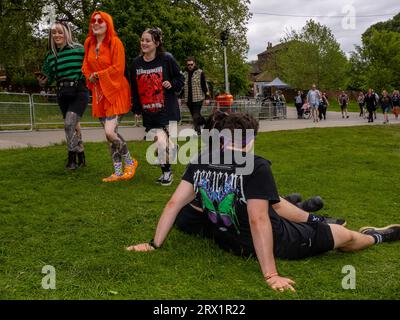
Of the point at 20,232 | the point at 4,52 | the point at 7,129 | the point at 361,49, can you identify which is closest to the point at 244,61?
the point at 361,49

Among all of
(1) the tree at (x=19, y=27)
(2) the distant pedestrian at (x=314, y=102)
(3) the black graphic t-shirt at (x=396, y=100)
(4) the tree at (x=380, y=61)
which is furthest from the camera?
(4) the tree at (x=380, y=61)

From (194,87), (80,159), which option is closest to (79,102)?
(80,159)

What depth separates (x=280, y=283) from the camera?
3078 millimetres

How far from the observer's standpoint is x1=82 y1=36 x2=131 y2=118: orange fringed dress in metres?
6.33

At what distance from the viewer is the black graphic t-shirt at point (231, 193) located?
10.8 feet

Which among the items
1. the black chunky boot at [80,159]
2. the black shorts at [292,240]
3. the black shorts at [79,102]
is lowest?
the black shorts at [292,240]

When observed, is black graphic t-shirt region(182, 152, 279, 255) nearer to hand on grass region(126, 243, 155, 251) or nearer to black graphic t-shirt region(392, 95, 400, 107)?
hand on grass region(126, 243, 155, 251)

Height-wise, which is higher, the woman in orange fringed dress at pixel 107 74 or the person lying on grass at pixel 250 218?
the woman in orange fringed dress at pixel 107 74

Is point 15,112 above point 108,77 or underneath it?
underneath

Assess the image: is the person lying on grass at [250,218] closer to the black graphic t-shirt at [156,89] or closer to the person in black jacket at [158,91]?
the person in black jacket at [158,91]

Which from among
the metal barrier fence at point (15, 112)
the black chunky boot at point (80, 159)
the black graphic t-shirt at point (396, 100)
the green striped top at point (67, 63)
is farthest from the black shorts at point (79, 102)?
the black graphic t-shirt at point (396, 100)

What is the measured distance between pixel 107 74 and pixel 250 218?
3.70 metres

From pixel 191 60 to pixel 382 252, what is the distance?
818 centimetres

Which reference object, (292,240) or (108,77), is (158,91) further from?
(292,240)
